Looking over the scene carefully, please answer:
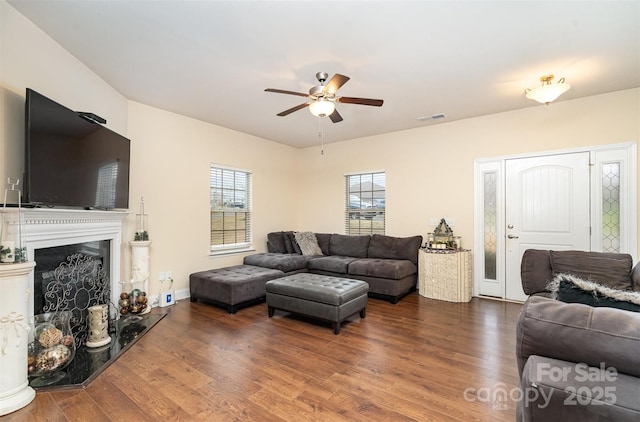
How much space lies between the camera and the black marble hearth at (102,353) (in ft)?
7.14

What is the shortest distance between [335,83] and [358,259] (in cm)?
320

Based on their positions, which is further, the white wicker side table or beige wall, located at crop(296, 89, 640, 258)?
the white wicker side table

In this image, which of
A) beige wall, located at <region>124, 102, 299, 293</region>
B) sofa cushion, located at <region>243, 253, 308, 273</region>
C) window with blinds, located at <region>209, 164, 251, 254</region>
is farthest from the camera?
window with blinds, located at <region>209, 164, 251, 254</region>

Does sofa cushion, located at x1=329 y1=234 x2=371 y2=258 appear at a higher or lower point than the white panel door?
lower

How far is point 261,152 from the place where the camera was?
19.2 feet

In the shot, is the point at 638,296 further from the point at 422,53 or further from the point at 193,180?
the point at 193,180

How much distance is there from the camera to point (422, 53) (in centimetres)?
280

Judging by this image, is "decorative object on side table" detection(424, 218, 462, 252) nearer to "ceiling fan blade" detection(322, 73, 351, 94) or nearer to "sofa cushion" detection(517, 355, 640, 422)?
"ceiling fan blade" detection(322, 73, 351, 94)

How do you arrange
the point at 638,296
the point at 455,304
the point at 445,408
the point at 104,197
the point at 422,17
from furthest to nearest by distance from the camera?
the point at 455,304, the point at 104,197, the point at 422,17, the point at 445,408, the point at 638,296

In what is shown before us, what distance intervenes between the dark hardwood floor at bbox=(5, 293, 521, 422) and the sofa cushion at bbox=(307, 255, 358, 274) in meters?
1.29

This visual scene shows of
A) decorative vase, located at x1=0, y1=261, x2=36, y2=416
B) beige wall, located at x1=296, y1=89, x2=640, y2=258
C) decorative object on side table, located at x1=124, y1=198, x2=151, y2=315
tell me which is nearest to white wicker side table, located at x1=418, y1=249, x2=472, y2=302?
beige wall, located at x1=296, y1=89, x2=640, y2=258

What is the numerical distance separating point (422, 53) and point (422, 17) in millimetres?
540

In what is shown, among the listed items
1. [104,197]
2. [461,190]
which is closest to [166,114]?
[104,197]

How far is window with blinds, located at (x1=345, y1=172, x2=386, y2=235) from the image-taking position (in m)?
A: 5.67
